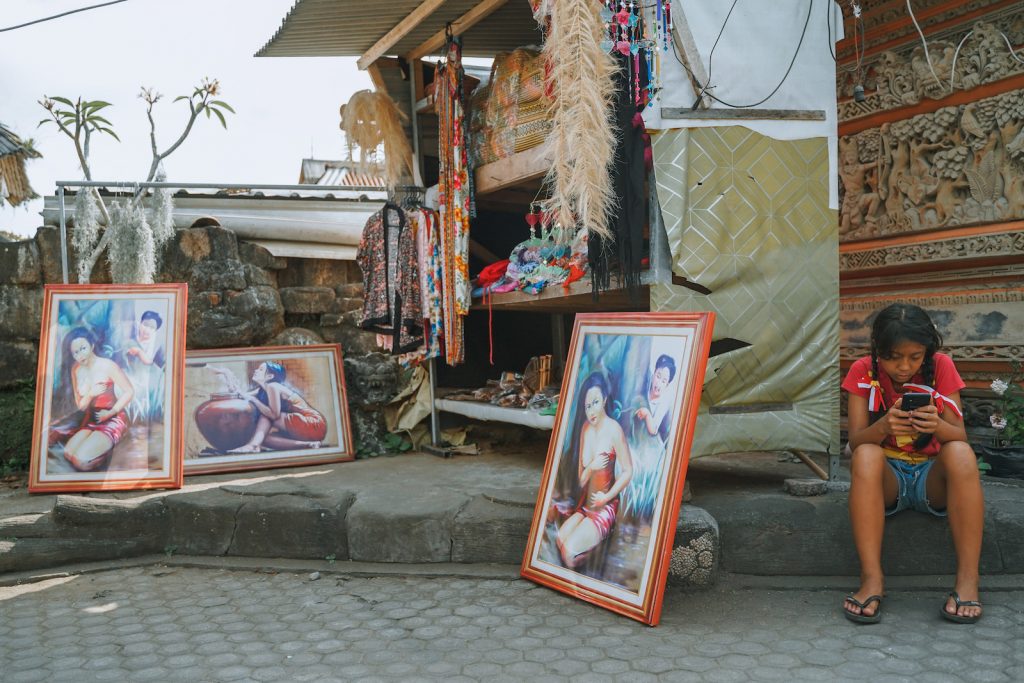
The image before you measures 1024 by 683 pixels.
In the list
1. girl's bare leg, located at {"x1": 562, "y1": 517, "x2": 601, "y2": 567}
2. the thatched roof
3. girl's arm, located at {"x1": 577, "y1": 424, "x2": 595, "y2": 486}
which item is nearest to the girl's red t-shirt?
girl's arm, located at {"x1": 577, "y1": 424, "x2": 595, "y2": 486}

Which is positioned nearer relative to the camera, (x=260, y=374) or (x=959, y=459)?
(x=959, y=459)

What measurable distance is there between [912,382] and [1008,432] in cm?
152

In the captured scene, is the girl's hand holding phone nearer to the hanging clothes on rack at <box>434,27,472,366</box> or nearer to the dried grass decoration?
the hanging clothes on rack at <box>434,27,472,366</box>

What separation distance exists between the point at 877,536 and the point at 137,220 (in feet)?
17.7

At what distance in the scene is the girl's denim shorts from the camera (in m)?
3.34

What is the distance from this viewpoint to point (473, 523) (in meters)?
3.99

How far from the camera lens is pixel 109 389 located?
16.7ft

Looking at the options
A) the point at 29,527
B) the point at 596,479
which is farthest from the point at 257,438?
the point at 596,479

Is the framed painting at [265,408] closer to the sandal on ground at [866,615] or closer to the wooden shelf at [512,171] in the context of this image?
the wooden shelf at [512,171]

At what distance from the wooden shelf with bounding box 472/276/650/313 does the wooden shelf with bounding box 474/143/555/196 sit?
72 cm

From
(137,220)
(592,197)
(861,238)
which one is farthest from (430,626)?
(137,220)

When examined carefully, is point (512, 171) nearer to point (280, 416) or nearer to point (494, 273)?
point (494, 273)

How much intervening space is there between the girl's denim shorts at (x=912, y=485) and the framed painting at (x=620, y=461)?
951 millimetres

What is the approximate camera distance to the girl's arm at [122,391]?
5031 millimetres
